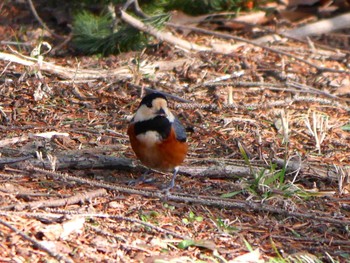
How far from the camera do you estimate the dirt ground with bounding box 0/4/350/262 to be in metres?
3.70

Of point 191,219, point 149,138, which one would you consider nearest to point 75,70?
point 149,138

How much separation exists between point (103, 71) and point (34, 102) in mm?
812

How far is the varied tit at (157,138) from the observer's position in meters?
4.43

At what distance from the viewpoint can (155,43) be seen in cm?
675

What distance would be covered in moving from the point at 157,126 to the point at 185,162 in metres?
0.39

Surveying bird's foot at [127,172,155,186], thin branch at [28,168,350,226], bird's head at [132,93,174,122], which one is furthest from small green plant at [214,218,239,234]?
bird's head at [132,93,174,122]

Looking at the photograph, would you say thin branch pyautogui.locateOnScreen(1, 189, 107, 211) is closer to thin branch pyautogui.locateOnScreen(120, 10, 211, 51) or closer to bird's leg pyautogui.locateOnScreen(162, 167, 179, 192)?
bird's leg pyautogui.locateOnScreen(162, 167, 179, 192)

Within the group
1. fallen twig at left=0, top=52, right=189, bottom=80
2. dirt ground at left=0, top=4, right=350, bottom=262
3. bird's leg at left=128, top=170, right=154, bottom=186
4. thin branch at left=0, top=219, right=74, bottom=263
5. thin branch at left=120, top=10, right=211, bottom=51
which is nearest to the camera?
thin branch at left=0, top=219, right=74, bottom=263

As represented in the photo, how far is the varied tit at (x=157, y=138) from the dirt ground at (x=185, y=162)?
0.50 ft

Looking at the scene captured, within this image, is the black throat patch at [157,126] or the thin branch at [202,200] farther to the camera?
the black throat patch at [157,126]

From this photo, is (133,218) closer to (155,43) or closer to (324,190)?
(324,190)

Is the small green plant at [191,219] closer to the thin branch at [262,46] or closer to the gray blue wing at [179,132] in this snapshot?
the gray blue wing at [179,132]

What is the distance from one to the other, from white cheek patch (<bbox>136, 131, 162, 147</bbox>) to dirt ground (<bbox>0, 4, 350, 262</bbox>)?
0.24 m

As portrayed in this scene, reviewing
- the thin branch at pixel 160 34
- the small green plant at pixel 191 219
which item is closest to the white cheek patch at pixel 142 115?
the small green plant at pixel 191 219
